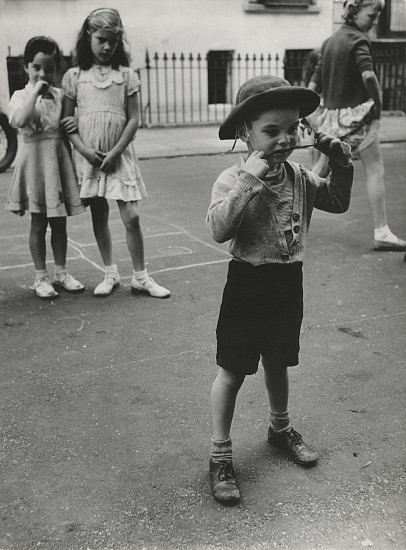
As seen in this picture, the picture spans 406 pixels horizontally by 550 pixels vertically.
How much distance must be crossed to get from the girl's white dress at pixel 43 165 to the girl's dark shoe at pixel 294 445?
2494 mm

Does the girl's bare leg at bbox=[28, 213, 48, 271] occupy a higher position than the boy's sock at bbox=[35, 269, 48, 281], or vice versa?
the girl's bare leg at bbox=[28, 213, 48, 271]

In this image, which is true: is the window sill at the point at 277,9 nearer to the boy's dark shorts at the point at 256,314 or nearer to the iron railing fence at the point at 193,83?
the iron railing fence at the point at 193,83

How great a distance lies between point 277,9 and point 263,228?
16.3m

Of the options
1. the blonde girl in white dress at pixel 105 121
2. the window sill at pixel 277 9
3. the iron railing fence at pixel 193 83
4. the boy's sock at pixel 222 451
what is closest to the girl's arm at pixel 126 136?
the blonde girl in white dress at pixel 105 121

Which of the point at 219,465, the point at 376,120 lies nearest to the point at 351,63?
the point at 376,120

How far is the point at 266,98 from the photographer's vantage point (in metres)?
2.44

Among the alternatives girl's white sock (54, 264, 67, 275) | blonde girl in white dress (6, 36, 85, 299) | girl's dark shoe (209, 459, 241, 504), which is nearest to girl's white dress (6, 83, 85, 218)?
blonde girl in white dress (6, 36, 85, 299)

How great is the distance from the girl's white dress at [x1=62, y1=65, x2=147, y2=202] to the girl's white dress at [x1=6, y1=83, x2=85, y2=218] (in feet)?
0.50

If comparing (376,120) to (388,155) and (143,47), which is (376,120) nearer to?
(388,155)

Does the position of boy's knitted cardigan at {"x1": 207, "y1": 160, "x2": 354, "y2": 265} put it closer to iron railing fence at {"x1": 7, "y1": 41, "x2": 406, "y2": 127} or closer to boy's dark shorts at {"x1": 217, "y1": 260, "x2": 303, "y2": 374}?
boy's dark shorts at {"x1": 217, "y1": 260, "x2": 303, "y2": 374}

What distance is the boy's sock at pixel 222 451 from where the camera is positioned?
9.12 ft

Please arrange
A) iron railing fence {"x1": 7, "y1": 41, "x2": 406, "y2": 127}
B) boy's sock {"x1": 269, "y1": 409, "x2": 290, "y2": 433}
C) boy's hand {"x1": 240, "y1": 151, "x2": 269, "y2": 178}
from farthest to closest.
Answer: iron railing fence {"x1": 7, "y1": 41, "x2": 406, "y2": 127} → boy's sock {"x1": 269, "y1": 409, "x2": 290, "y2": 433} → boy's hand {"x1": 240, "y1": 151, "x2": 269, "y2": 178}

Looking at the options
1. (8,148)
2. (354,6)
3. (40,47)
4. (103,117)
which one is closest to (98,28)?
(40,47)

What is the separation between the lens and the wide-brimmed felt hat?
245 cm
